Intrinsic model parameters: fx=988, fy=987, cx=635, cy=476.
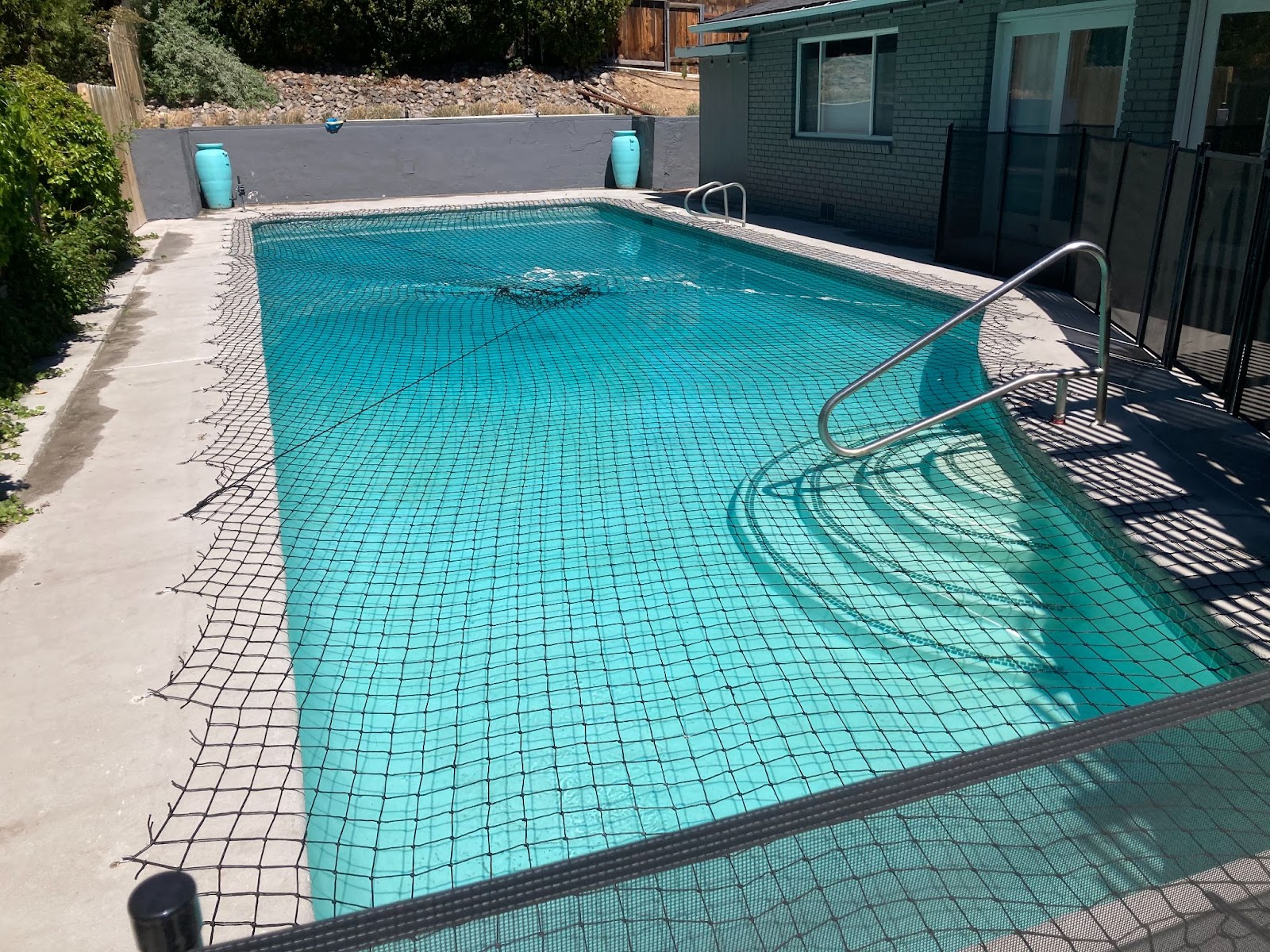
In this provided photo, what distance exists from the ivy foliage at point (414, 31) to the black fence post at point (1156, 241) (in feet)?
65.2

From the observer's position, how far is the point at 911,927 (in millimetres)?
Result: 1688

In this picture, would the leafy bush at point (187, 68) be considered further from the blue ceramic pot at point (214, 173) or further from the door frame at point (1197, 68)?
the door frame at point (1197, 68)

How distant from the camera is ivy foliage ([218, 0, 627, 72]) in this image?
2159 centimetres

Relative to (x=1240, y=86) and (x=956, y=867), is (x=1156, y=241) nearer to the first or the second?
(x=1240, y=86)

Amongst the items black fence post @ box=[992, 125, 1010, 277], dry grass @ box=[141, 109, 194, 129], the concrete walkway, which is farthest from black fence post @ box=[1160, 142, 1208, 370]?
dry grass @ box=[141, 109, 194, 129]

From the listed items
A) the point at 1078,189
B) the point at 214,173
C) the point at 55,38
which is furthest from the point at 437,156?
the point at 1078,189

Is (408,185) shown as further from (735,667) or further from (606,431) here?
(735,667)

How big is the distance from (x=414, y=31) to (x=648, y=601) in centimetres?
Result: 2169

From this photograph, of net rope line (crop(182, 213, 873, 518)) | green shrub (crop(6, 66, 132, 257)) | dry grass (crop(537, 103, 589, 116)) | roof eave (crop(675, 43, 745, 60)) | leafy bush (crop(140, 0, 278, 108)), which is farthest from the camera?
dry grass (crop(537, 103, 589, 116))

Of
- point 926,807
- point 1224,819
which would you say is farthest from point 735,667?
point 926,807

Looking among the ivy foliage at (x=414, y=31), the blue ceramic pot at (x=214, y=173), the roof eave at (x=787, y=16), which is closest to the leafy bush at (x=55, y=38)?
the blue ceramic pot at (x=214, y=173)

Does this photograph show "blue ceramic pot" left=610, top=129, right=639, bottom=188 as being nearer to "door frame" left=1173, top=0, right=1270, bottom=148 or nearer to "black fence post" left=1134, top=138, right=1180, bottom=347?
"door frame" left=1173, top=0, right=1270, bottom=148

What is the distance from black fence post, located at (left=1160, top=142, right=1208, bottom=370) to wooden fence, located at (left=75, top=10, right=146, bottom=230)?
9.91 meters

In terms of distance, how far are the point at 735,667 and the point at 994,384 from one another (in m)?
2.80
